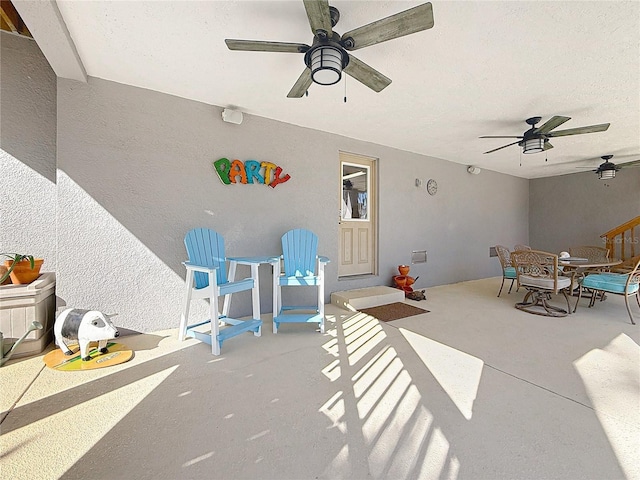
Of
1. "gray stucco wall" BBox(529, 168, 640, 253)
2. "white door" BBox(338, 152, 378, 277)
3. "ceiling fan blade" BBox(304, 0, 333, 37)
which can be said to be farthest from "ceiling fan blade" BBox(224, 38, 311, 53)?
"gray stucco wall" BBox(529, 168, 640, 253)

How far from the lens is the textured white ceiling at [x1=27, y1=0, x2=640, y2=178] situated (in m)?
1.89

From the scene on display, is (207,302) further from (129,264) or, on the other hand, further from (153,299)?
(129,264)

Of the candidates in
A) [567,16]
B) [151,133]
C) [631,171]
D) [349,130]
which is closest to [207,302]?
[151,133]

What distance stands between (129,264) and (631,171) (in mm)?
9207

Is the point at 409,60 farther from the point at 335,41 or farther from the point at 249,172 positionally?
the point at 249,172

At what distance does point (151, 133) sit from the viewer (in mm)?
2938

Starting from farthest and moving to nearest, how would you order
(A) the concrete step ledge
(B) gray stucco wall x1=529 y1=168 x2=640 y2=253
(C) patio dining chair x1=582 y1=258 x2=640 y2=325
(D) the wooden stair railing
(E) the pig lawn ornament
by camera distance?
(B) gray stucco wall x1=529 y1=168 x2=640 y2=253 < (D) the wooden stair railing < (A) the concrete step ledge < (C) patio dining chair x1=582 y1=258 x2=640 y2=325 < (E) the pig lawn ornament

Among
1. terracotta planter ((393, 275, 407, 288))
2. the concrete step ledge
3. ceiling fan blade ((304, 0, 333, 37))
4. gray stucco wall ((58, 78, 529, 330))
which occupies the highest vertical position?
ceiling fan blade ((304, 0, 333, 37))

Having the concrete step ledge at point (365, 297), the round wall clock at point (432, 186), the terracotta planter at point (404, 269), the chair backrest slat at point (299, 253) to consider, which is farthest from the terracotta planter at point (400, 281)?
the chair backrest slat at point (299, 253)

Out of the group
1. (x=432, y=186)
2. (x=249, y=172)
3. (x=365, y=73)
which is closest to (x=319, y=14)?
(x=365, y=73)

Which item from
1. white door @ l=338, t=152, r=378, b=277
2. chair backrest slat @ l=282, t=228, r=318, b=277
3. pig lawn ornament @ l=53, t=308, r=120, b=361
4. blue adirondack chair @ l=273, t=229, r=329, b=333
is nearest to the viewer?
pig lawn ornament @ l=53, t=308, r=120, b=361

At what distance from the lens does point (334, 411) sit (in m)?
1.70

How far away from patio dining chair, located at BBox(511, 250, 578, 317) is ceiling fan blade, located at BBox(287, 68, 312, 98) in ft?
11.6

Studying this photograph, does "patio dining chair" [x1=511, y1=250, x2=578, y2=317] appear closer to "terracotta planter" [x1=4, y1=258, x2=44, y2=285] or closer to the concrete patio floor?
the concrete patio floor
